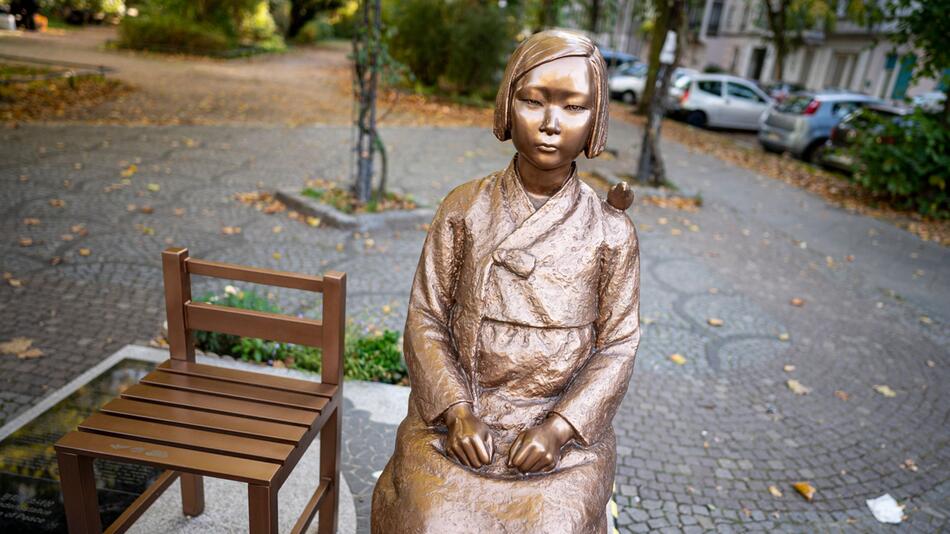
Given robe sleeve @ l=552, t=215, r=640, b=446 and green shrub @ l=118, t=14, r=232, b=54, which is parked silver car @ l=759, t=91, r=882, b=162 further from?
green shrub @ l=118, t=14, r=232, b=54

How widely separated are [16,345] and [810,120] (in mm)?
13168

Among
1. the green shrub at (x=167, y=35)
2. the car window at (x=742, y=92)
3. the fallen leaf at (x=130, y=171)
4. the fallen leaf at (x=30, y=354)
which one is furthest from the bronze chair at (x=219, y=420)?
the green shrub at (x=167, y=35)

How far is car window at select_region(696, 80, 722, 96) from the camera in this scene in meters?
16.2

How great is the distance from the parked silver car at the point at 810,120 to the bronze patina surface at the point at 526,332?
1212cm

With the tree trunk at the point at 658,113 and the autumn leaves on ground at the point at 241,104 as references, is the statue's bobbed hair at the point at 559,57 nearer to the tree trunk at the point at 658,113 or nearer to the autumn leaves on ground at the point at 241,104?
the autumn leaves on ground at the point at 241,104

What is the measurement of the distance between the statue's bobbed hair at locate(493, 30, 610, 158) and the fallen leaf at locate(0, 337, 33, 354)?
3.68 meters

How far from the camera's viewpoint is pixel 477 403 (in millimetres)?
1932

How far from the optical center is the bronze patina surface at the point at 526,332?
67.7 inches

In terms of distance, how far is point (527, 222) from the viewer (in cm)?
189

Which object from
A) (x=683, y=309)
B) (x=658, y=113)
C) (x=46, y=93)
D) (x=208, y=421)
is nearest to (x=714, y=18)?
(x=658, y=113)

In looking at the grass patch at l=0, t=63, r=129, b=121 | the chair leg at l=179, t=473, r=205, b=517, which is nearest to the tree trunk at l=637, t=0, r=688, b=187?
the chair leg at l=179, t=473, r=205, b=517

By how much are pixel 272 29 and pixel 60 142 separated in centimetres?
2180

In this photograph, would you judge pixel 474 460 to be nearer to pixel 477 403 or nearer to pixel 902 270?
pixel 477 403

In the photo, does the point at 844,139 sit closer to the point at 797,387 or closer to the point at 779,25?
the point at 797,387
